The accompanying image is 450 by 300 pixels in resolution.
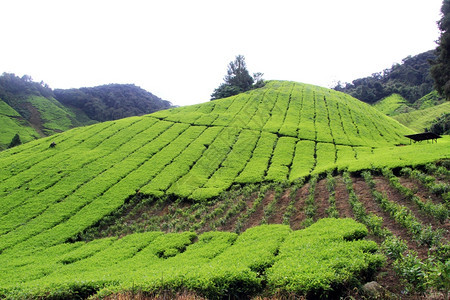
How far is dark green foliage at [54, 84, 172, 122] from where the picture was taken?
124375 millimetres

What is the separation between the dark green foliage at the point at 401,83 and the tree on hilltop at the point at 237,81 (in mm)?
55821

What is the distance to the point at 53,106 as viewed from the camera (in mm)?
113750

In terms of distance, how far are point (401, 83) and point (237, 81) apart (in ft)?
267

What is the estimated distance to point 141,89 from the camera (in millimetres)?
172750

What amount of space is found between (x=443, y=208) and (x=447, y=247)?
372 centimetres

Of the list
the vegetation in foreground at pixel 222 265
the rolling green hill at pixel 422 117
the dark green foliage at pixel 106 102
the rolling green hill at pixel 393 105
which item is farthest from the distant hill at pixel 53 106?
the rolling green hill at pixel 422 117

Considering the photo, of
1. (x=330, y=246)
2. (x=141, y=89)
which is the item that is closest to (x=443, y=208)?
(x=330, y=246)

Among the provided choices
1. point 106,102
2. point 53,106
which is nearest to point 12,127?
point 53,106

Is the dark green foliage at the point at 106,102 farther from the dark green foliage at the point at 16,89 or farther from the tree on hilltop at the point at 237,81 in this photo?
the tree on hilltop at the point at 237,81

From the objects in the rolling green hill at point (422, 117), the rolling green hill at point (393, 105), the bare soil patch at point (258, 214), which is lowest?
the bare soil patch at point (258, 214)

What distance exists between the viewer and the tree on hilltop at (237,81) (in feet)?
223

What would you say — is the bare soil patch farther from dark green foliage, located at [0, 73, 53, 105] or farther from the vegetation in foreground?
dark green foliage, located at [0, 73, 53, 105]

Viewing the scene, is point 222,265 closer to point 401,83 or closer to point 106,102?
point 401,83

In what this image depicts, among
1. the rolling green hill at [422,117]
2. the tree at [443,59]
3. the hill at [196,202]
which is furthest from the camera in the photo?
the rolling green hill at [422,117]
